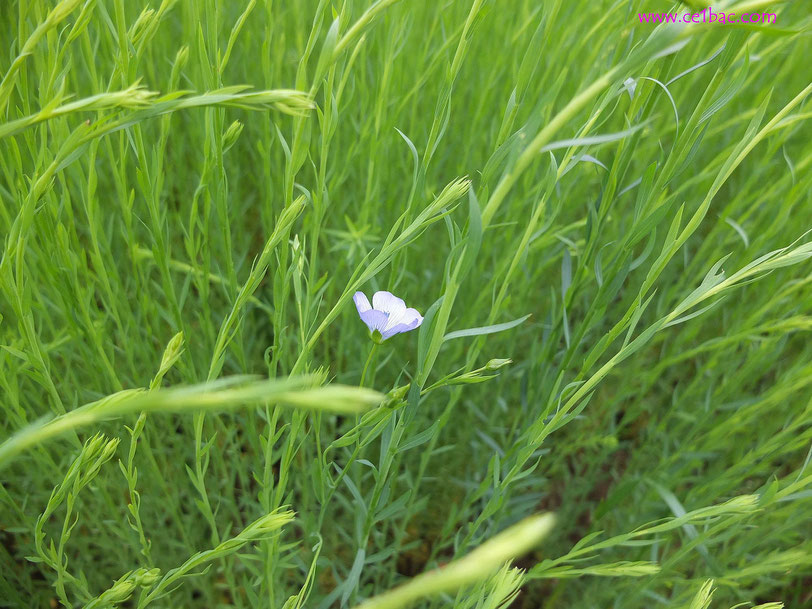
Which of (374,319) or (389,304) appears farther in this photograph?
(389,304)

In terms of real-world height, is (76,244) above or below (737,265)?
above

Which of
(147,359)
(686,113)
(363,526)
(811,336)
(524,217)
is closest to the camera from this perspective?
(363,526)

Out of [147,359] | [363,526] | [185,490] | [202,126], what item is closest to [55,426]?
[363,526]

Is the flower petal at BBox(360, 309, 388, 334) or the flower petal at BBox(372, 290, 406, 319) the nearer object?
the flower petal at BBox(360, 309, 388, 334)

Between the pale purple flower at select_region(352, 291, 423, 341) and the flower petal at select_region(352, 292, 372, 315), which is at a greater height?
the flower petal at select_region(352, 292, 372, 315)

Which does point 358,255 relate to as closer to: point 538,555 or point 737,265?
point 737,265
